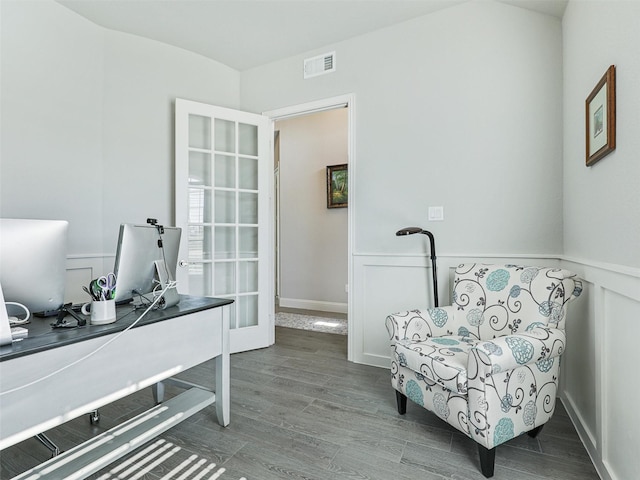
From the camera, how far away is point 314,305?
16.3 feet

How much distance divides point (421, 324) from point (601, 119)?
1367 millimetres

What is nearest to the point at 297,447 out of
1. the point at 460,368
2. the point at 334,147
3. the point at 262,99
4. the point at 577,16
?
the point at 460,368

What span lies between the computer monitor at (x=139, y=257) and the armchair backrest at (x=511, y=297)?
70.5 inches

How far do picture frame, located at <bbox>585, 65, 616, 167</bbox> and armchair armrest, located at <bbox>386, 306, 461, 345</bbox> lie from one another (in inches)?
44.7

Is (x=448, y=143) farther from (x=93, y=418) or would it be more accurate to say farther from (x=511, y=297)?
(x=93, y=418)

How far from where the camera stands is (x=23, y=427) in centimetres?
107

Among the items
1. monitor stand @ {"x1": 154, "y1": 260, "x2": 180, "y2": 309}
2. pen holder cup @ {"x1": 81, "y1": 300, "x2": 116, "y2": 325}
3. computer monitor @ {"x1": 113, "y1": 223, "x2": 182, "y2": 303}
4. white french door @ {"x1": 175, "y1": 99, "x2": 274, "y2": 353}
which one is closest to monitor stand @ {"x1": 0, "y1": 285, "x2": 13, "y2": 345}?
pen holder cup @ {"x1": 81, "y1": 300, "x2": 116, "y2": 325}

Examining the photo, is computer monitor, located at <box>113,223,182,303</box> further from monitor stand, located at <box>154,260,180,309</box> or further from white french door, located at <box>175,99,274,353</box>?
white french door, located at <box>175,99,274,353</box>

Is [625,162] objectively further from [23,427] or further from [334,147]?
[334,147]

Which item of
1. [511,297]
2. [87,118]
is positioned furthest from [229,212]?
[511,297]

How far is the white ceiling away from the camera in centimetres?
254

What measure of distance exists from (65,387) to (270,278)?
7.48 ft

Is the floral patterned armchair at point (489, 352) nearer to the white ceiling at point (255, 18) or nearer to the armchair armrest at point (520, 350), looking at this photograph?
the armchair armrest at point (520, 350)

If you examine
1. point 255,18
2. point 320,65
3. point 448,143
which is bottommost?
point 448,143
